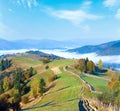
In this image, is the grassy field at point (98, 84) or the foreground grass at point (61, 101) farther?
the grassy field at point (98, 84)

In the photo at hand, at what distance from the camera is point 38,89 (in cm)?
9406

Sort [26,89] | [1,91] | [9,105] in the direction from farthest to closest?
[1,91]
[26,89]
[9,105]

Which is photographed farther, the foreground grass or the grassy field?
the grassy field

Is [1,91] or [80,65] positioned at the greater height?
[80,65]

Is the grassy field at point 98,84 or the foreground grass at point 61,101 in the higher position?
the grassy field at point 98,84

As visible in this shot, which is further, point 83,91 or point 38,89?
point 38,89

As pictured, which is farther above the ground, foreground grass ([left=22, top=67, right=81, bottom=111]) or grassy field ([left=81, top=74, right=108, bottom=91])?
grassy field ([left=81, top=74, right=108, bottom=91])

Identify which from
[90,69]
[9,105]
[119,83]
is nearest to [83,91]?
[119,83]

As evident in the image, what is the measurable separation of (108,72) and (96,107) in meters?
103

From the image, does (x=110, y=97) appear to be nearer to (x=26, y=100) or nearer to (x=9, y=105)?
(x=9, y=105)

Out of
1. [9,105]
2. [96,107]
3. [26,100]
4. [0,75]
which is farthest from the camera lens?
[0,75]

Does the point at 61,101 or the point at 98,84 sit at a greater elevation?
the point at 98,84

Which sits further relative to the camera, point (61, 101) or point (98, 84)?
point (98, 84)

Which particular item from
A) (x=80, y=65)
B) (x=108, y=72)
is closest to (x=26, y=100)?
(x=80, y=65)
